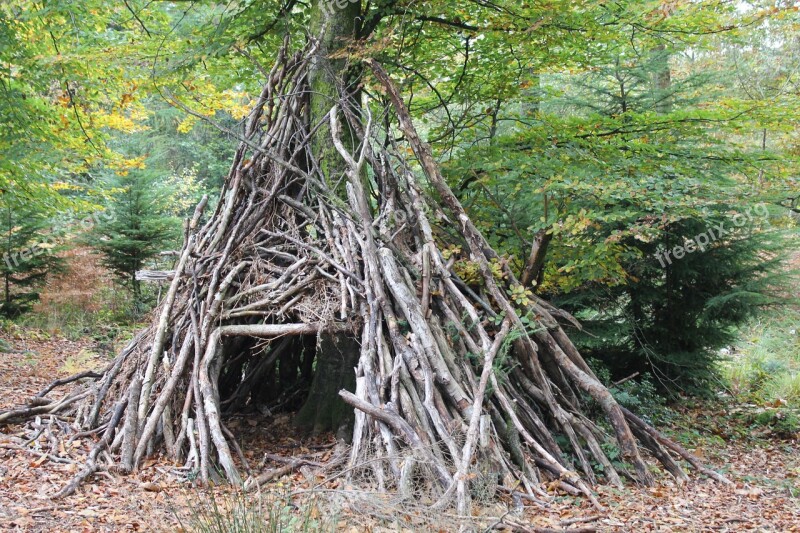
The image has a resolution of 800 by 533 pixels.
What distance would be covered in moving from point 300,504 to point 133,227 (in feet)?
26.9

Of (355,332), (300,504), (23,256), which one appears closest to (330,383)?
(355,332)

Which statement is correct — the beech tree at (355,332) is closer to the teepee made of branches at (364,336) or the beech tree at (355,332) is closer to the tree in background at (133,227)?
the teepee made of branches at (364,336)

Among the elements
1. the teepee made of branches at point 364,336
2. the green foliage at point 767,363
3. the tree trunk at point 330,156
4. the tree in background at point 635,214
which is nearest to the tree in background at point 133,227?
the teepee made of branches at point 364,336

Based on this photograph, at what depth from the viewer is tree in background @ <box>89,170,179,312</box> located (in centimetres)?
1030

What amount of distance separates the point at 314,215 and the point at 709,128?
4.02 m

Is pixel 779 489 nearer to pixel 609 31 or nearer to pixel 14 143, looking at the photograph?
pixel 609 31

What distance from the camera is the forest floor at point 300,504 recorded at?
322 centimetres

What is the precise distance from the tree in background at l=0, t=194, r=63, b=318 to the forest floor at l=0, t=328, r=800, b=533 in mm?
4865

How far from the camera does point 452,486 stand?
11.3ft

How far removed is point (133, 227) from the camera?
10.5 meters

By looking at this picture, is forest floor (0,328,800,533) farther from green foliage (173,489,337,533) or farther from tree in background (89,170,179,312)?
tree in background (89,170,179,312)

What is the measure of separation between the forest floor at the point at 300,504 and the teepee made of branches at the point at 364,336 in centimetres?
18

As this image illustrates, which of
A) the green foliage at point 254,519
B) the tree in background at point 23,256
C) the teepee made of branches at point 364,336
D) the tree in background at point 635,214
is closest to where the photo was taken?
the green foliage at point 254,519

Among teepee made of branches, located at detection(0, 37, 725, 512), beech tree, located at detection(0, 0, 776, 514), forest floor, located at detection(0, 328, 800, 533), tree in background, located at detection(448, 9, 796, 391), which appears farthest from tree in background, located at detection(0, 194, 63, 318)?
tree in background, located at detection(448, 9, 796, 391)
